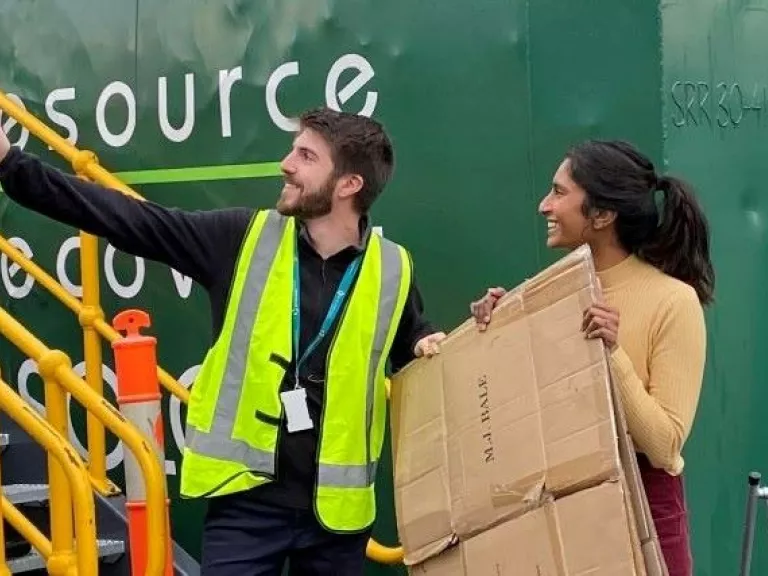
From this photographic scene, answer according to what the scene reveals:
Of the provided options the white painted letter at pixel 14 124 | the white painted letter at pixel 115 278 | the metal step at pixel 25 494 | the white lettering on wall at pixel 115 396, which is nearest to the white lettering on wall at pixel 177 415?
the white lettering on wall at pixel 115 396

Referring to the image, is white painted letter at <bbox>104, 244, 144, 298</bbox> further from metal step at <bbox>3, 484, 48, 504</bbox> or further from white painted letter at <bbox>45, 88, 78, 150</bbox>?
metal step at <bbox>3, 484, 48, 504</bbox>

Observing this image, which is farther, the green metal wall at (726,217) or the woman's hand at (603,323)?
the green metal wall at (726,217)

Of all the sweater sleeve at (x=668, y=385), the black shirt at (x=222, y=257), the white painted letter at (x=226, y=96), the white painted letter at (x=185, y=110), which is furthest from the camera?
the white painted letter at (x=185, y=110)

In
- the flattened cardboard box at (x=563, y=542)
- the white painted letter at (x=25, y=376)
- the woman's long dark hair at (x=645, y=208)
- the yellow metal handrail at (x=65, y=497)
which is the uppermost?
the white painted letter at (x=25, y=376)

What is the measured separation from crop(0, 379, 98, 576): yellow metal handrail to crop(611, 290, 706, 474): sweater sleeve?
1166 millimetres

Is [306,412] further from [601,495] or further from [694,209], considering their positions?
[694,209]

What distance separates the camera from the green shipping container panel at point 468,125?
143 inches

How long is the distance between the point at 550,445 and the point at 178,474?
212 cm

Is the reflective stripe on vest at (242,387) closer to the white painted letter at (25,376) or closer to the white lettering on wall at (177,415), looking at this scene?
the white lettering on wall at (177,415)

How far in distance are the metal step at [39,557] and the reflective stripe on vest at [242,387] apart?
0.94 m

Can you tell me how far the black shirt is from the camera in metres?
2.85

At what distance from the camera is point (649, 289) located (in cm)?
284

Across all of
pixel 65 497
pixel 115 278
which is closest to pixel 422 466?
pixel 65 497

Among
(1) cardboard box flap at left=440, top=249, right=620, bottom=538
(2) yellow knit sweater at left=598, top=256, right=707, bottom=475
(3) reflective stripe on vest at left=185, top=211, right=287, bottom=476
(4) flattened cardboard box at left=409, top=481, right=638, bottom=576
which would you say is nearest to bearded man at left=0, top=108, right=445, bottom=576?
(3) reflective stripe on vest at left=185, top=211, right=287, bottom=476
